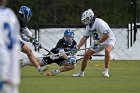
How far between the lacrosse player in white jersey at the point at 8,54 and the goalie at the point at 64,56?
10.2 m


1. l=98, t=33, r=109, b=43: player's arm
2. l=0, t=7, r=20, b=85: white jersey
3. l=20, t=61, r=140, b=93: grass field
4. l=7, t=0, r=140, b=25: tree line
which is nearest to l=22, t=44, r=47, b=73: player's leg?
l=20, t=61, r=140, b=93: grass field

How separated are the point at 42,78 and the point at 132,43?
12471mm

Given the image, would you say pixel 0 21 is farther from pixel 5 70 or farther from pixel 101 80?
pixel 101 80

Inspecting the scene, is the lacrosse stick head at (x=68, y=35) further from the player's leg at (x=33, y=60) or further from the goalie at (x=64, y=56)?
the player's leg at (x=33, y=60)

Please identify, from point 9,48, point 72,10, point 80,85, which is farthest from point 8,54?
point 72,10

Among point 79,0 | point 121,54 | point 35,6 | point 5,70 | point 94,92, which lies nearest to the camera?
point 5,70

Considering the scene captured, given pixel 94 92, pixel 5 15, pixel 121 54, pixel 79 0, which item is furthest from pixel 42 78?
pixel 79 0

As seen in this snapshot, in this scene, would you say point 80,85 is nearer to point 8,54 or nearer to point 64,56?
point 64,56

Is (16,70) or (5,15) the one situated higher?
(5,15)

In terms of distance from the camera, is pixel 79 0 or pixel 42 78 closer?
pixel 42 78

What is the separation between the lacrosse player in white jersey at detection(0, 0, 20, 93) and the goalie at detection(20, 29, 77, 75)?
10.2 meters

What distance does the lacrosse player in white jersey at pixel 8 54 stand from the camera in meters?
5.14

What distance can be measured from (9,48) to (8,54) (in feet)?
0.20

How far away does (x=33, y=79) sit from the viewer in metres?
14.1
